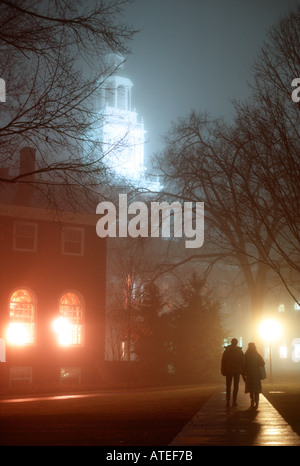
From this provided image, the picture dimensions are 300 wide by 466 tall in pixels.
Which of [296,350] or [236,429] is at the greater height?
[296,350]

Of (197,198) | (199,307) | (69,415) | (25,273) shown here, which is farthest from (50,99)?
(199,307)

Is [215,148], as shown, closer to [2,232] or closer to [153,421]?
[2,232]

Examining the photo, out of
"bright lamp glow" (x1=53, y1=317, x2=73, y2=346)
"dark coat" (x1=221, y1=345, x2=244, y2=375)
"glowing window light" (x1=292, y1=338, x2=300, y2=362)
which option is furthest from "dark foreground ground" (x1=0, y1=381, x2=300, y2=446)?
"glowing window light" (x1=292, y1=338, x2=300, y2=362)

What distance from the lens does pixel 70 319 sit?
35500 millimetres

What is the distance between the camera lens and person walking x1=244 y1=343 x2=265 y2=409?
17802 mm

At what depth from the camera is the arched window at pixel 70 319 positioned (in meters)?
35.2

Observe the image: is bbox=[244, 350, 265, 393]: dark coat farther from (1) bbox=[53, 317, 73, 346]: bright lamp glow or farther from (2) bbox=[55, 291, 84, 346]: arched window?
(2) bbox=[55, 291, 84, 346]: arched window

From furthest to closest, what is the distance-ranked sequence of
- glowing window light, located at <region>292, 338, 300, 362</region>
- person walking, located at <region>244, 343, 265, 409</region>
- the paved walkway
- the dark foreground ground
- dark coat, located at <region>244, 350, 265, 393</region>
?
glowing window light, located at <region>292, 338, 300, 362</region>, dark coat, located at <region>244, 350, 265, 393</region>, person walking, located at <region>244, 343, 265, 409</region>, the paved walkway, the dark foreground ground

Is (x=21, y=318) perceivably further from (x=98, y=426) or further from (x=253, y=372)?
(x=98, y=426)

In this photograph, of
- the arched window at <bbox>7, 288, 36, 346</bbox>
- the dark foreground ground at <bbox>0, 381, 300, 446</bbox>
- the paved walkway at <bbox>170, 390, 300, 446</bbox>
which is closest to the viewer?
the dark foreground ground at <bbox>0, 381, 300, 446</bbox>

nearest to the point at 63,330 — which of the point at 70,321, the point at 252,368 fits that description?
the point at 70,321

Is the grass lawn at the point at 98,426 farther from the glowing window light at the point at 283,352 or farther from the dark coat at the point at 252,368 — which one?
the glowing window light at the point at 283,352

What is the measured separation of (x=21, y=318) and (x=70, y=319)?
9.48 ft
